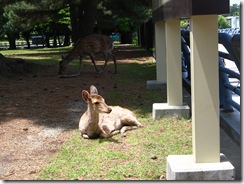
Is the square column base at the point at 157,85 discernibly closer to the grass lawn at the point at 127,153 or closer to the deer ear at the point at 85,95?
the grass lawn at the point at 127,153

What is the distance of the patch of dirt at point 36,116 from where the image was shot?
511 centimetres

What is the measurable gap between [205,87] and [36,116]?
13.4 ft

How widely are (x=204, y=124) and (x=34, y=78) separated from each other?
27.7ft

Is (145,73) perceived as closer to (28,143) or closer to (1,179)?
(28,143)

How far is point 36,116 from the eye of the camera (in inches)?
293

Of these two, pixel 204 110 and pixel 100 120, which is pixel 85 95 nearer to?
pixel 100 120

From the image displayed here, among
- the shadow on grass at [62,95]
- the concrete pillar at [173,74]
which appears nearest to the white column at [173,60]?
the concrete pillar at [173,74]

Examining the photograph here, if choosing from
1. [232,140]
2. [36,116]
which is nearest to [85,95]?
[232,140]

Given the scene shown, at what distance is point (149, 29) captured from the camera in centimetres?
2412

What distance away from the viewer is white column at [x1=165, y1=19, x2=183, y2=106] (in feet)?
21.5

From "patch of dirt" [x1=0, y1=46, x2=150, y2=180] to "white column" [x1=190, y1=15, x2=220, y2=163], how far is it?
1.67m

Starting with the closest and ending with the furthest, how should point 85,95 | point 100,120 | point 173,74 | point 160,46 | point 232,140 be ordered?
point 232,140, point 85,95, point 100,120, point 173,74, point 160,46

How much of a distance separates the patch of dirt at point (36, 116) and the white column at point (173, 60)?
153 cm

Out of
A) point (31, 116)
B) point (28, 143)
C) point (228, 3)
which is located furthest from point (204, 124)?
point (31, 116)
